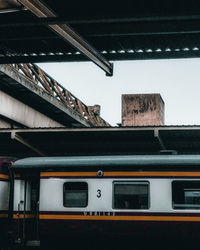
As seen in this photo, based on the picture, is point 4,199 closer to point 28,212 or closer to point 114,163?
point 28,212

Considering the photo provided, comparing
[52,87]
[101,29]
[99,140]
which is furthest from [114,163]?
[52,87]

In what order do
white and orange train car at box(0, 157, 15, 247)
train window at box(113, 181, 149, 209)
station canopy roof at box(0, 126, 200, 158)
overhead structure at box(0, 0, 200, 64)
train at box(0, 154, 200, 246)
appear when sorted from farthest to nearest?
station canopy roof at box(0, 126, 200, 158), white and orange train car at box(0, 157, 15, 247), train window at box(113, 181, 149, 209), train at box(0, 154, 200, 246), overhead structure at box(0, 0, 200, 64)

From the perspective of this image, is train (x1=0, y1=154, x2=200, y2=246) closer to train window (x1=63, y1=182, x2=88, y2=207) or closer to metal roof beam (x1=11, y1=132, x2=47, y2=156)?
train window (x1=63, y1=182, x2=88, y2=207)

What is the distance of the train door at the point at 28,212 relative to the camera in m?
13.6

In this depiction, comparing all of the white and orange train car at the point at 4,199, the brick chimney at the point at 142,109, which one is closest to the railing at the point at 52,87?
the brick chimney at the point at 142,109

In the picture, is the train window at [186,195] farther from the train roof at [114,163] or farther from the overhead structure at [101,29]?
the overhead structure at [101,29]

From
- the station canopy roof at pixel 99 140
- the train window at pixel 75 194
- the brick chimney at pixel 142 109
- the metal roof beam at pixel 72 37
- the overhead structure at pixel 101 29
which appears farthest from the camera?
the brick chimney at pixel 142 109

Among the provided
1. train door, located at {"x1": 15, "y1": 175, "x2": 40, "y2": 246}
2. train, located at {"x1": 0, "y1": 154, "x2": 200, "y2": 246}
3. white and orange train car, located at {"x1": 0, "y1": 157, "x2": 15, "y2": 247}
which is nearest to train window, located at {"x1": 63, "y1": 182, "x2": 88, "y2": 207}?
train, located at {"x1": 0, "y1": 154, "x2": 200, "y2": 246}

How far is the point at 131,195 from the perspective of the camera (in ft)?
42.7

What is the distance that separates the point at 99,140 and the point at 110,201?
8549mm

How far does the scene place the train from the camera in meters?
12.7

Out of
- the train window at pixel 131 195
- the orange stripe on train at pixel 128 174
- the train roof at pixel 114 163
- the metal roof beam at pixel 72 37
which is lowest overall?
the train window at pixel 131 195

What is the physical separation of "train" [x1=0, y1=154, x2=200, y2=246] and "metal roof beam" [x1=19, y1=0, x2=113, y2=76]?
280cm

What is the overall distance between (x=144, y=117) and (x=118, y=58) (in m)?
23.2
